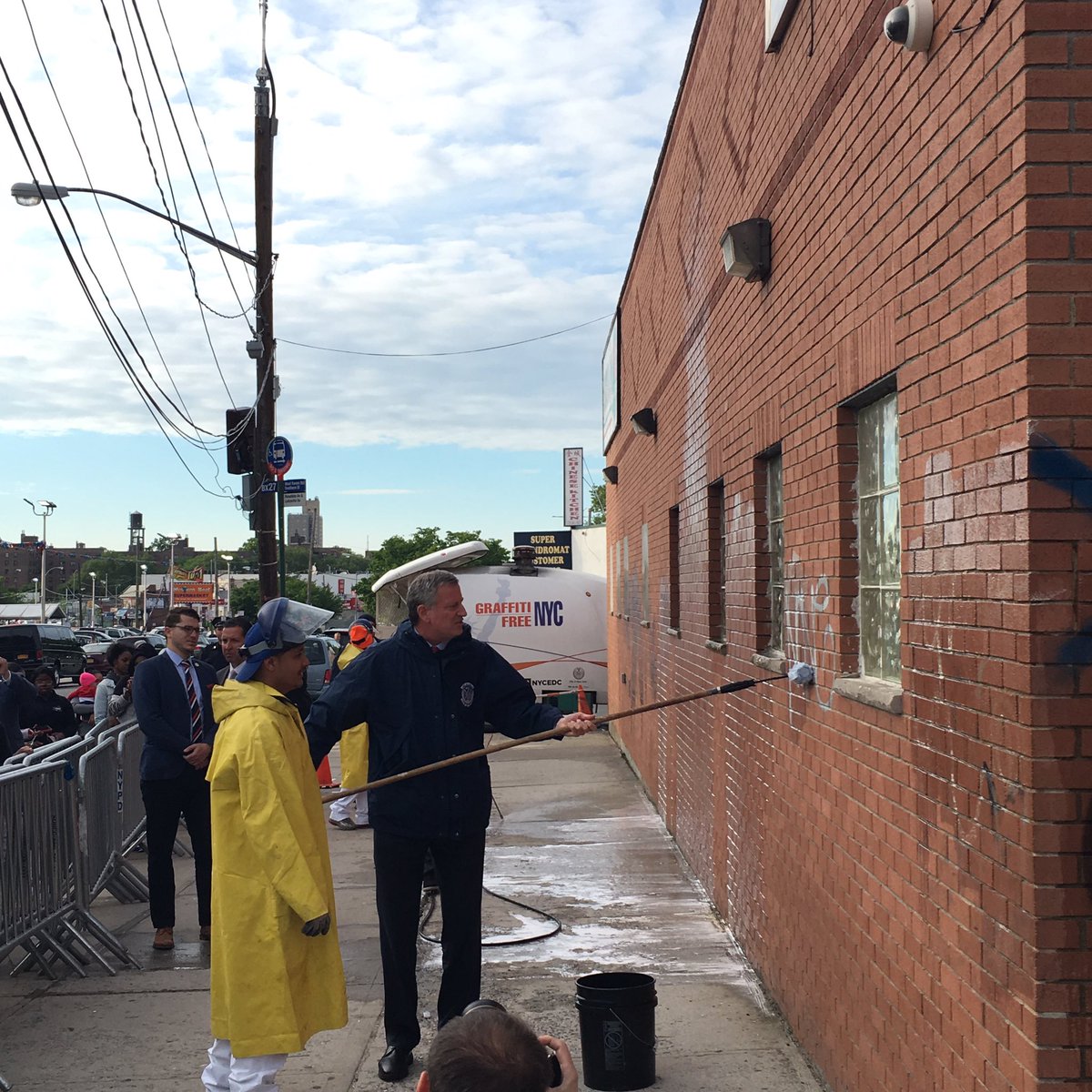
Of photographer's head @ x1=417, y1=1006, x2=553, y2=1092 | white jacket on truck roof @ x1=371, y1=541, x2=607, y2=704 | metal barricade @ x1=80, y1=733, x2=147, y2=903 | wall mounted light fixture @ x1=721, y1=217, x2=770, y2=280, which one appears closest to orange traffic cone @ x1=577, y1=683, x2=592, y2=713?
white jacket on truck roof @ x1=371, y1=541, x2=607, y2=704

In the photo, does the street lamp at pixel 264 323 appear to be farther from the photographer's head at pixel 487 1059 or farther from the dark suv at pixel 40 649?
the dark suv at pixel 40 649

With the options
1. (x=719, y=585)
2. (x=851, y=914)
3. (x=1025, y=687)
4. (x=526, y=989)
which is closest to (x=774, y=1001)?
(x=526, y=989)

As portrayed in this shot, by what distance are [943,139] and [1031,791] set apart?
5.70ft

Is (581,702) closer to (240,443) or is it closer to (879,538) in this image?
(240,443)

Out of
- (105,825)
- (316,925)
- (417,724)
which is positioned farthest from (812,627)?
(105,825)

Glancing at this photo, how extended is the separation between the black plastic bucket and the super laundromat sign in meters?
34.8

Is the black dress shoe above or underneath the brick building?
underneath

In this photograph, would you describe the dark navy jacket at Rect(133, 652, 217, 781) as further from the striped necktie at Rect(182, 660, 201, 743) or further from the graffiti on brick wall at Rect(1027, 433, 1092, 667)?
the graffiti on brick wall at Rect(1027, 433, 1092, 667)

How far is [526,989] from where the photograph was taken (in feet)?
20.6

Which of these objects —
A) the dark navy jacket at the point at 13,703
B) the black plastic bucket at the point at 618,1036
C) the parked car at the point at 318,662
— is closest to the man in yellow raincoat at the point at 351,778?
the dark navy jacket at the point at 13,703

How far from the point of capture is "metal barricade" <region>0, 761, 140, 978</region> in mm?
6180

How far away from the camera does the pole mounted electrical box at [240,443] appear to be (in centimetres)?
1478

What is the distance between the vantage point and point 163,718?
716cm

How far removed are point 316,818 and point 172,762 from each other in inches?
115
